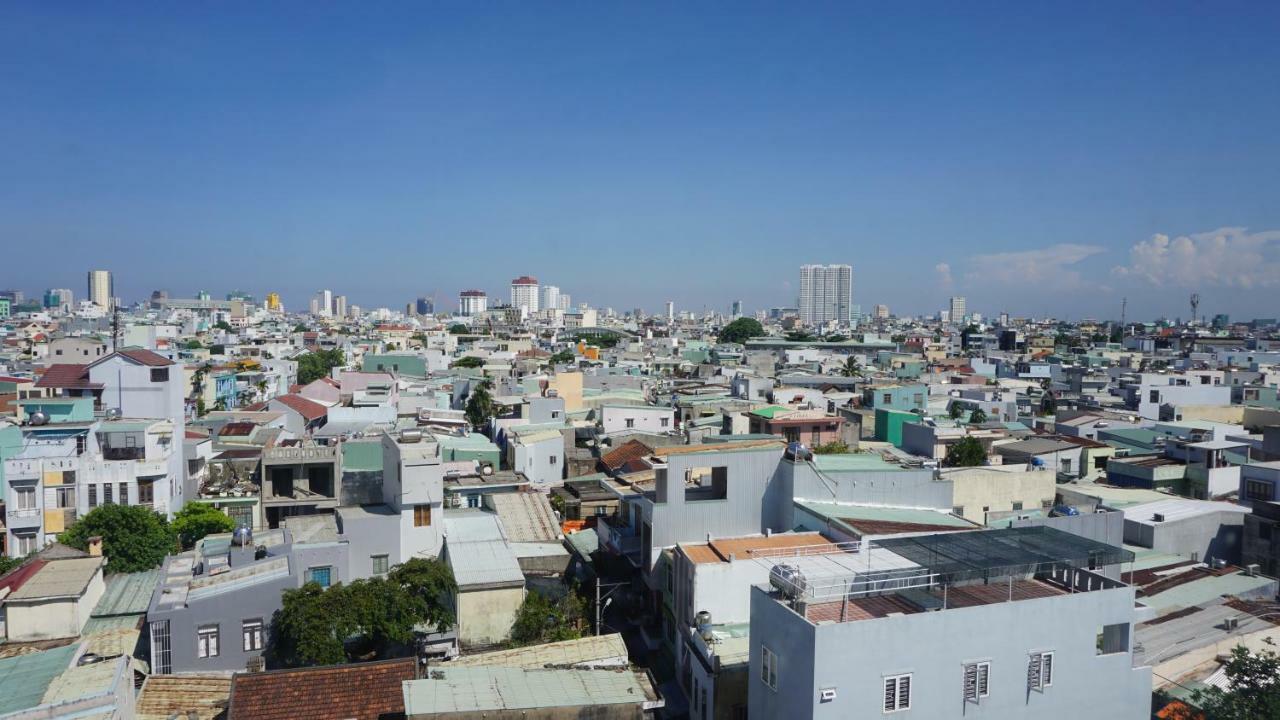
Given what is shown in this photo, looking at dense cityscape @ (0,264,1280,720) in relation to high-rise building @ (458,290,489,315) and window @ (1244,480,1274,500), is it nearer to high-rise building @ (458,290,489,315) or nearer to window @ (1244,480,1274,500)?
window @ (1244,480,1274,500)

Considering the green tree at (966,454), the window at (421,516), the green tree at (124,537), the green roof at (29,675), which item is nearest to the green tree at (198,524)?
the green tree at (124,537)

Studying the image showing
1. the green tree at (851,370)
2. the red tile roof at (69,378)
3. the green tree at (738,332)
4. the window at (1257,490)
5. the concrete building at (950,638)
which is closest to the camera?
the concrete building at (950,638)

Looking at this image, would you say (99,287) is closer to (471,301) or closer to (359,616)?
(471,301)

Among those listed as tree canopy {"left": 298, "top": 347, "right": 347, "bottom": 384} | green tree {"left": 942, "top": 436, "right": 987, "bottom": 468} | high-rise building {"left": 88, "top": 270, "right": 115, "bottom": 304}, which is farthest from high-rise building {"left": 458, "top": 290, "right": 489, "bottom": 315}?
green tree {"left": 942, "top": 436, "right": 987, "bottom": 468}

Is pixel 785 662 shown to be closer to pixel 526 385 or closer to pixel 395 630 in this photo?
pixel 395 630

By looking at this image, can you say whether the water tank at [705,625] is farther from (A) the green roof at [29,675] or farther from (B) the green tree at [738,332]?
(B) the green tree at [738,332]

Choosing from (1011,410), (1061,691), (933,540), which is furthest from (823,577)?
(1011,410)
